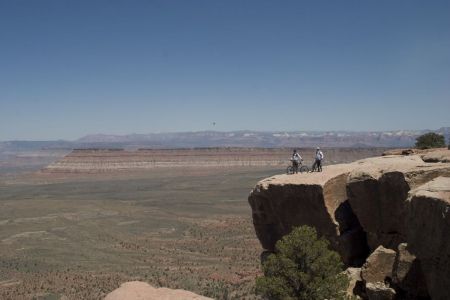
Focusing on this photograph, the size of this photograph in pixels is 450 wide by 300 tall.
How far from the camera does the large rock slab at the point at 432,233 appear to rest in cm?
1168

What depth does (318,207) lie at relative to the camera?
19281 millimetres

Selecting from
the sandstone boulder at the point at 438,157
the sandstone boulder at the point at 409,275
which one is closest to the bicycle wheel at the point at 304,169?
the sandstone boulder at the point at 438,157

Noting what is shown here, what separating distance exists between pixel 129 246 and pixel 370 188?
41.1 meters

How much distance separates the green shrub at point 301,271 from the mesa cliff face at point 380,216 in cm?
119

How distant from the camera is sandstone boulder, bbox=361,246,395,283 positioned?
14.8 metres

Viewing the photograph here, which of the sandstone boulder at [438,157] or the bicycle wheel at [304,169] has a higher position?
the sandstone boulder at [438,157]

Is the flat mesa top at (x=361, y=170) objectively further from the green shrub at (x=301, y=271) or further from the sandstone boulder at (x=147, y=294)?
the sandstone boulder at (x=147, y=294)

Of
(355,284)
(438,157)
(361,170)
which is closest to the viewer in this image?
(355,284)

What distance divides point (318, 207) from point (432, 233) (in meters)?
7.28

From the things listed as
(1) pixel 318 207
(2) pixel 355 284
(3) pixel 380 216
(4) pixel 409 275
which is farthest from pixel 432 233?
(1) pixel 318 207

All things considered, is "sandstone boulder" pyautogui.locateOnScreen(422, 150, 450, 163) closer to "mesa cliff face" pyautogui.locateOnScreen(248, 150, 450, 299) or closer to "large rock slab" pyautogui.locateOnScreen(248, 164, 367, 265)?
"mesa cliff face" pyautogui.locateOnScreen(248, 150, 450, 299)

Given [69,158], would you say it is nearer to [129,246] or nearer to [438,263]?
[129,246]

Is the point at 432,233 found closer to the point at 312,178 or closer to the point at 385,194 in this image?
the point at 385,194

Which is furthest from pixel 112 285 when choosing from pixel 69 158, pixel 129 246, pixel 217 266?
pixel 69 158
